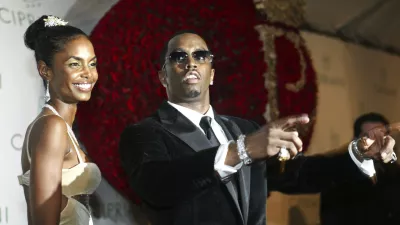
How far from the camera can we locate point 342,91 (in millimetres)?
2186

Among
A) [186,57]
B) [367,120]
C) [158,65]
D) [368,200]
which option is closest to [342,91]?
[367,120]

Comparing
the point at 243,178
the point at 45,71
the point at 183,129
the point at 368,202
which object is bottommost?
the point at 368,202

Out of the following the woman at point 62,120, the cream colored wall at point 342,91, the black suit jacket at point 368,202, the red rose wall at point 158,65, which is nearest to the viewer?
the woman at point 62,120

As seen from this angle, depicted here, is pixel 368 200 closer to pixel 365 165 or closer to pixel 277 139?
pixel 365 165

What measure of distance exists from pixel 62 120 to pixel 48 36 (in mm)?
185

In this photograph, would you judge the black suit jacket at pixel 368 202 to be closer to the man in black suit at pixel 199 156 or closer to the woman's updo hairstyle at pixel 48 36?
the man in black suit at pixel 199 156

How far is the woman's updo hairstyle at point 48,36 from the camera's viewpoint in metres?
1.25

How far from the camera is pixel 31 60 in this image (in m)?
1.42

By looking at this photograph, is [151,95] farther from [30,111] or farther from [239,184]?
[239,184]

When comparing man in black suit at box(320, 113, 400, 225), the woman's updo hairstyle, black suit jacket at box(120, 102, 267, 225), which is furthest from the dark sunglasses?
man in black suit at box(320, 113, 400, 225)

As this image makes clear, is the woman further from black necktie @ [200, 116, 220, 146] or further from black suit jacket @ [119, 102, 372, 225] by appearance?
black necktie @ [200, 116, 220, 146]

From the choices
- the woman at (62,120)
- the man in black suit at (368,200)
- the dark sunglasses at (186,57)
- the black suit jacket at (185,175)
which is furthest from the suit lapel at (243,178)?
the man in black suit at (368,200)

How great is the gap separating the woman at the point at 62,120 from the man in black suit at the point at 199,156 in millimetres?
108

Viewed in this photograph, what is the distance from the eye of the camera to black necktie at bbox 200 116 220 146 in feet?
4.18
